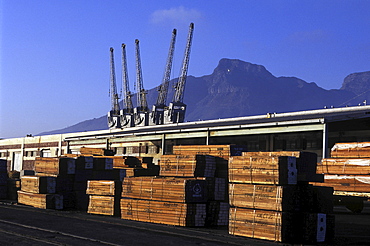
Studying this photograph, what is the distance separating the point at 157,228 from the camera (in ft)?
56.4

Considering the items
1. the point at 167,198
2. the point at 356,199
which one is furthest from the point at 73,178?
the point at 356,199

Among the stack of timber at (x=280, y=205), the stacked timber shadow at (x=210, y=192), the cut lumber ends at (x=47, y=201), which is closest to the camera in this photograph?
the stack of timber at (x=280, y=205)

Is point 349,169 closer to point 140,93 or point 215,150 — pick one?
point 215,150

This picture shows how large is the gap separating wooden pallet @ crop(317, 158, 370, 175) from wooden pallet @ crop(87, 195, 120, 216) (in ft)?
34.6

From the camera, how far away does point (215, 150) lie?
72.8ft

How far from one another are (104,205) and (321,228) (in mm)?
10725

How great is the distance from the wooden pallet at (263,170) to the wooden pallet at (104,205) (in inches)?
282

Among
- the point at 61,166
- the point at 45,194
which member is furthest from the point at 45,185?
the point at 61,166

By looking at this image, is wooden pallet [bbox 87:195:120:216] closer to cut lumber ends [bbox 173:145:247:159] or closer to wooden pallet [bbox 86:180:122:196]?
wooden pallet [bbox 86:180:122:196]

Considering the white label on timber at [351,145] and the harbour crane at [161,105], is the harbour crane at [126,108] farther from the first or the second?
the white label on timber at [351,145]

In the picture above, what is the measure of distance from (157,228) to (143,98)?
14499 centimetres

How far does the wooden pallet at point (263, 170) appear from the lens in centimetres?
1507

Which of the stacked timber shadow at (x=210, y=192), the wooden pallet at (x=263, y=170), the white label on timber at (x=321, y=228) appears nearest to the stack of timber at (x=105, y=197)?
the stacked timber shadow at (x=210, y=192)

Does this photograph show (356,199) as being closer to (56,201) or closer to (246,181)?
(246,181)
